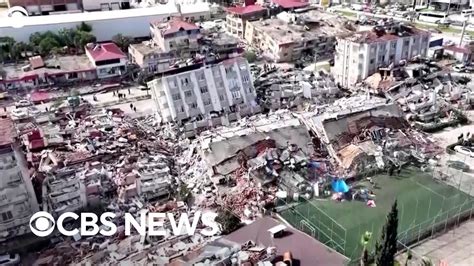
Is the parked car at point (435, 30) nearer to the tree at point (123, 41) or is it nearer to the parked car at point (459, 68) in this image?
the parked car at point (459, 68)

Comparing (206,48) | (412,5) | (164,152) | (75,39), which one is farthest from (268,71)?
(412,5)

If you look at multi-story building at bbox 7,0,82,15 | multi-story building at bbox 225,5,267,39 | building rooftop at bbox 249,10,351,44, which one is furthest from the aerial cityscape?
multi-story building at bbox 7,0,82,15

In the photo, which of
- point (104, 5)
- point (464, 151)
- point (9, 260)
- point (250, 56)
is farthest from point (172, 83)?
point (104, 5)

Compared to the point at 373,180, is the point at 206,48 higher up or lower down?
higher up

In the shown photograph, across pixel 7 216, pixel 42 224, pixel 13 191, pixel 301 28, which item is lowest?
pixel 42 224

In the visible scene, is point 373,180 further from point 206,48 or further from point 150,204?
point 206,48

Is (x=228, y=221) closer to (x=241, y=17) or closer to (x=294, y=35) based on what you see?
(x=294, y=35)

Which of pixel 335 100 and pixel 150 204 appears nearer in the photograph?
pixel 150 204
